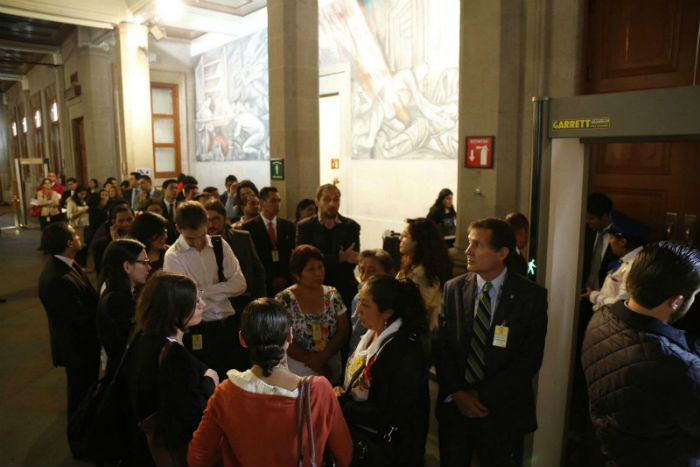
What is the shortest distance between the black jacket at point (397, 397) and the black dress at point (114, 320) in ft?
4.50

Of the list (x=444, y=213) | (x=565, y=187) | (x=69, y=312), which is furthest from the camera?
(x=444, y=213)

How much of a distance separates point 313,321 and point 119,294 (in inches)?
46.1

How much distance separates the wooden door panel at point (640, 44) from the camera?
13.3 ft

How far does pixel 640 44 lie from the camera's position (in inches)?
169

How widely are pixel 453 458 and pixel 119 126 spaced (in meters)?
13.9

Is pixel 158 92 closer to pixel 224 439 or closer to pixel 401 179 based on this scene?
pixel 401 179

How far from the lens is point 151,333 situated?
216 centimetres

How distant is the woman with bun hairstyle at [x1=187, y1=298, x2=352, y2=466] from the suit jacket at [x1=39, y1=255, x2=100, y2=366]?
6.40 ft

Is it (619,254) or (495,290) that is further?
(619,254)

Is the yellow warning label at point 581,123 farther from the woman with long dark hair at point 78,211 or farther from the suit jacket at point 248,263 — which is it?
the woman with long dark hair at point 78,211

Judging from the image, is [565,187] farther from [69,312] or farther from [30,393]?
[30,393]

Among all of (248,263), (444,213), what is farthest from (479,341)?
(444,213)

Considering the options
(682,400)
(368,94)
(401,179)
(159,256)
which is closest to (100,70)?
(368,94)

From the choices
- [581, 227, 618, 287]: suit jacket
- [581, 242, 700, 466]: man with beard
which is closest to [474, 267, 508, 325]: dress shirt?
[581, 242, 700, 466]: man with beard
